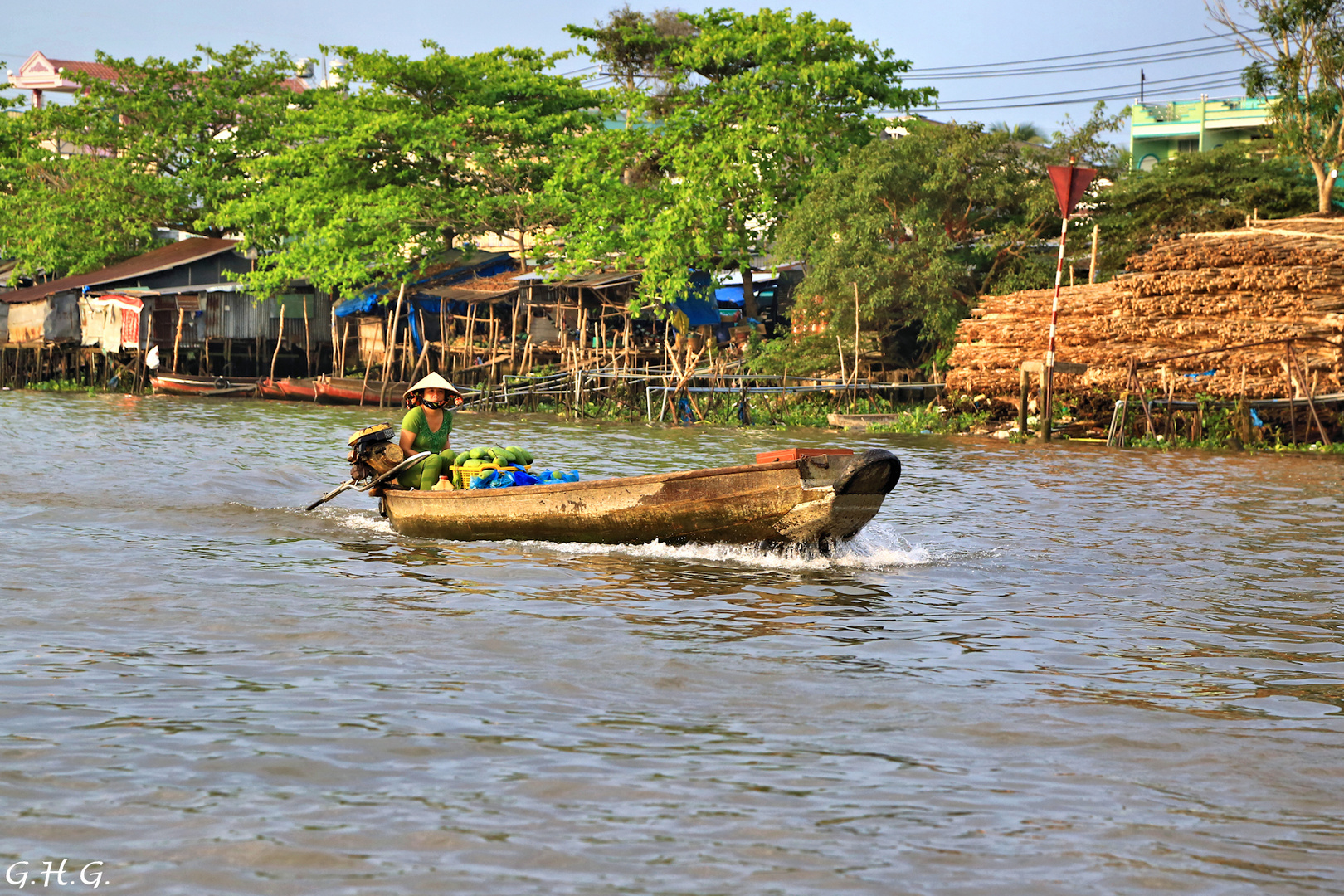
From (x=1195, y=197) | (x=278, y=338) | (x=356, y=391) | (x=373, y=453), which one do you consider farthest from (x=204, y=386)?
(x=373, y=453)

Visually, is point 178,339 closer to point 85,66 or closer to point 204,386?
point 204,386

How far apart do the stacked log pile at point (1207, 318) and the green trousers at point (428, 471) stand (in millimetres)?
13367

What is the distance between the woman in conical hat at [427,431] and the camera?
11000 millimetres

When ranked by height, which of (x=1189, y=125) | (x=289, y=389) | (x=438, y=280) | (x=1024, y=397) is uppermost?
(x=1189, y=125)

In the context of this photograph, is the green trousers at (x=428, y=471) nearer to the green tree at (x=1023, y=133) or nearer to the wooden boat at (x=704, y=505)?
the wooden boat at (x=704, y=505)

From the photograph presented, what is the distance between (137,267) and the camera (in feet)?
118

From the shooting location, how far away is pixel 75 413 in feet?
83.3

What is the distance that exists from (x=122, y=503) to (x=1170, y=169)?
19.6 m

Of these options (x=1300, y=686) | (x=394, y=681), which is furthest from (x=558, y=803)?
(x=1300, y=686)

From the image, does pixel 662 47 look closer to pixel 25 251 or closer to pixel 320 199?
pixel 320 199

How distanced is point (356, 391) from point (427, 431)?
65.5ft

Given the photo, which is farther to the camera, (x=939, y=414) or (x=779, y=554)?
(x=939, y=414)

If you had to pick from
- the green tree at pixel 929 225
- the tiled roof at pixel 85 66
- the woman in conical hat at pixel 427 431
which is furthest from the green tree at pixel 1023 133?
the tiled roof at pixel 85 66

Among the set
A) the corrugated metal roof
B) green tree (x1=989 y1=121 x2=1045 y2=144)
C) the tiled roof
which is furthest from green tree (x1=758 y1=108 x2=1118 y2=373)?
the tiled roof
